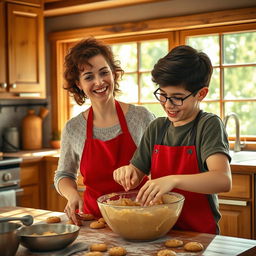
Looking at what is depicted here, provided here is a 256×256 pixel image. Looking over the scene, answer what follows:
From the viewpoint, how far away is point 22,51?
4164 mm

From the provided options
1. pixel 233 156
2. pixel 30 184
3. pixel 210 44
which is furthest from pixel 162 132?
pixel 30 184

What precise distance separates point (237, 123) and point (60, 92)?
1.88 metres

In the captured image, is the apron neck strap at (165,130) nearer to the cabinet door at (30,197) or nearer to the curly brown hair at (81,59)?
the curly brown hair at (81,59)

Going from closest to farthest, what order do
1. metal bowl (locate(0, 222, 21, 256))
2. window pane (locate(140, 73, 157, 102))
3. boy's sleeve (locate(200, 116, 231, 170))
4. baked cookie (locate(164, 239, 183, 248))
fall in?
metal bowl (locate(0, 222, 21, 256)) → baked cookie (locate(164, 239, 183, 248)) → boy's sleeve (locate(200, 116, 231, 170)) → window pane (locate(140, 73, 157, 102))

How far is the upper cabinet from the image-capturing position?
13.2ft

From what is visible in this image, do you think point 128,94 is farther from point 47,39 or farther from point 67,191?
point 67,191

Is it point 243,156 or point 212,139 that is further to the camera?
point 243,156

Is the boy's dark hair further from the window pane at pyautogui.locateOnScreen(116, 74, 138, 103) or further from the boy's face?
the window pane at pyautogui.locateOnScreen(116, 74, 138, 103)

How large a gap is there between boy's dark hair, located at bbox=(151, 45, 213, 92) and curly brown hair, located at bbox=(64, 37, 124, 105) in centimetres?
47

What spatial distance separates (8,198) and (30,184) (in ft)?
1.17

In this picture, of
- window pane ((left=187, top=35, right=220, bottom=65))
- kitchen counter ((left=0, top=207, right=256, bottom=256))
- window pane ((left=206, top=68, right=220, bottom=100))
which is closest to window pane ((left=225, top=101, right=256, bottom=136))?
window pane ((left=206, top=68, right=220, bottom=100))

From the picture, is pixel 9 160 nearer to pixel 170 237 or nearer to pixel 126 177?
pixel 126 177

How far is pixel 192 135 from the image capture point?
1.75 m

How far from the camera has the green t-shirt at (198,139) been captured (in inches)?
64.6
